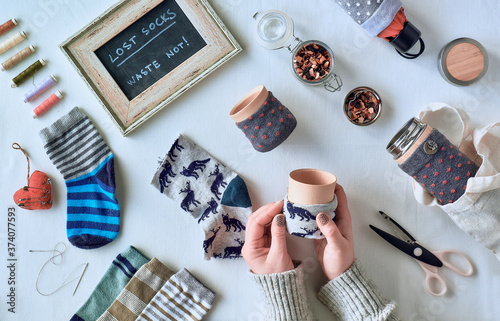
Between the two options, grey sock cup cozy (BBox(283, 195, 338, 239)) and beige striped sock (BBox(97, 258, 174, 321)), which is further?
beige striped sock (BBox(97, 258, 174, 321))

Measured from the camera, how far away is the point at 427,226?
3.00ft

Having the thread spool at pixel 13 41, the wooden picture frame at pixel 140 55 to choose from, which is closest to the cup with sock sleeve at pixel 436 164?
the wooden picture frame at pixel 140 55

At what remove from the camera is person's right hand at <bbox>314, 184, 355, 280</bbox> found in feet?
2.68

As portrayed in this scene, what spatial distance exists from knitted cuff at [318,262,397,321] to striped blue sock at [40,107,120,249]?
22.9 inches

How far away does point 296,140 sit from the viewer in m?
0.93

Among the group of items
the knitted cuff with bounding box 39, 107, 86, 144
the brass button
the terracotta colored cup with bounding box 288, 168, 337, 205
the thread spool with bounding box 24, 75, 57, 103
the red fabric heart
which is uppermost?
the thread spool with bounding box 24, 75, 57, 103

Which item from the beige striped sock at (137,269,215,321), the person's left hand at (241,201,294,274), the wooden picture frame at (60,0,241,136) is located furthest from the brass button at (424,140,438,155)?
the beige striped sock at (137,269,215,321)

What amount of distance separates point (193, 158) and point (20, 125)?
478mm

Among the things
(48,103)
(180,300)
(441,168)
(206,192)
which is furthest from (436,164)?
(48,103)

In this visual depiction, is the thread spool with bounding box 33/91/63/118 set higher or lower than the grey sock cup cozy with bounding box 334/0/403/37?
higher

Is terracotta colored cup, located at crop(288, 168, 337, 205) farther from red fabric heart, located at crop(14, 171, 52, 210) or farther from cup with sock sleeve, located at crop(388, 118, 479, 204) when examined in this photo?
red fabric heart, located at crop(14, 171, 52, 210)

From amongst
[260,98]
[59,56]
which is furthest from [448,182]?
[59,56]

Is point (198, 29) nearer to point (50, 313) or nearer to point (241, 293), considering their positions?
point (241, 293)

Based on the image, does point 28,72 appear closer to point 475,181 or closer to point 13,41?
point 13,41
